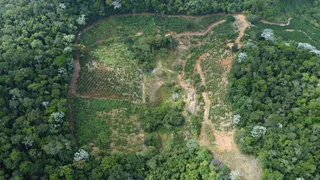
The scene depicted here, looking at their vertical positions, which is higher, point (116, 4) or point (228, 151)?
point (116, 4)

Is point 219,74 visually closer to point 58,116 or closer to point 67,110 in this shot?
point 67,110

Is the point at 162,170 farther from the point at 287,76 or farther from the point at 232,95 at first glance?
the point at 287,76

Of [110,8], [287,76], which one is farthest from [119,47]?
[287,76]

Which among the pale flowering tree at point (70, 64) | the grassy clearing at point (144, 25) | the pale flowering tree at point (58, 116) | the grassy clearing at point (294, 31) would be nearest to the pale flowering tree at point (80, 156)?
the pale flowering tree at point (58, 116)

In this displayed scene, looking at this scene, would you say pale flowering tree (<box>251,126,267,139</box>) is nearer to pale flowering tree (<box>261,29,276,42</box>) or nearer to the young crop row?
the young crop row

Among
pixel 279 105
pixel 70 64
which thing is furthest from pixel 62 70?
pixel 279 105

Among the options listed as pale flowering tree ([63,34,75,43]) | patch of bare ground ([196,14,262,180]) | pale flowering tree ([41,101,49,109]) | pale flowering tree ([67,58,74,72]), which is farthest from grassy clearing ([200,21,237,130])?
pale flowering tree ([41,101,49,109])

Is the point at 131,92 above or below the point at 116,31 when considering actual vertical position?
below

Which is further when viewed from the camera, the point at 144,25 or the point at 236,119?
the point at 144,25
